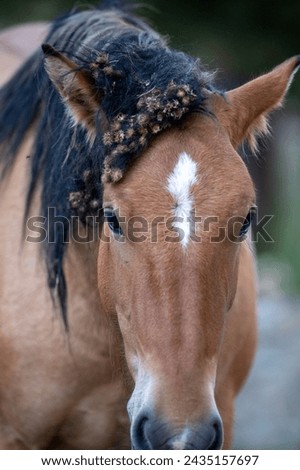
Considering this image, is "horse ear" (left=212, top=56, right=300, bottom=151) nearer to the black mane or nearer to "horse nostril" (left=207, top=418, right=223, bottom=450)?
the black mane

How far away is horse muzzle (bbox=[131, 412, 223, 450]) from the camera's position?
204cm

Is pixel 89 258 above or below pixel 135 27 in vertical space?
below

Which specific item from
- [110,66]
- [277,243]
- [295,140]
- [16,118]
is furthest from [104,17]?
[295,140]

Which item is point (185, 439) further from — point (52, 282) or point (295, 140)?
point (295, 140)

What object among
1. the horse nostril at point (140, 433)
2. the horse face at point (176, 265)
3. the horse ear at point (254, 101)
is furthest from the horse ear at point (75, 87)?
the horse nostril at point (140, 433)

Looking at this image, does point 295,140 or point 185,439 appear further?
point 295,140

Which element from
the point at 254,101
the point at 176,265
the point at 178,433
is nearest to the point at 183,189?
the point at 176,265

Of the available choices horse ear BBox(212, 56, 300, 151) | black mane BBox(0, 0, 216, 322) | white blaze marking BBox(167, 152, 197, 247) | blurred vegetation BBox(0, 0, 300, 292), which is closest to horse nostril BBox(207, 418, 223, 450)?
white blaze marking BBox(167, 152, 197, 247)

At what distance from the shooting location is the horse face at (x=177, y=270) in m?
2.07

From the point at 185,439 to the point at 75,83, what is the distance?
1.09 m

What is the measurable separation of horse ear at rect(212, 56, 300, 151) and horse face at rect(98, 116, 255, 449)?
8.3 inches

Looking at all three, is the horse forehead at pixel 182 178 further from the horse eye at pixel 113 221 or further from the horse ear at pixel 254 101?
the horse ear at pixel 254 101

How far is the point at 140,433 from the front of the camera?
2.12m

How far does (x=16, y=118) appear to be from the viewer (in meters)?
3.04
